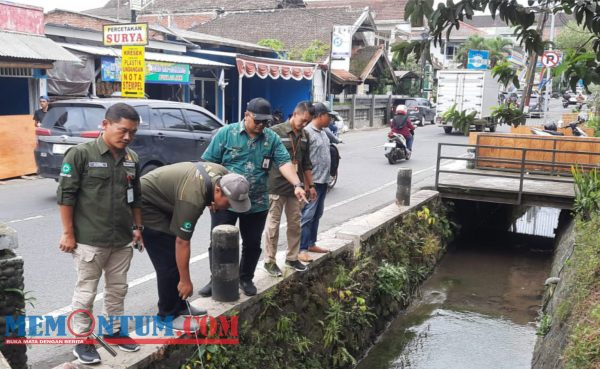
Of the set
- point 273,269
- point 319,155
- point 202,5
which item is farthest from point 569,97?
point 202,5

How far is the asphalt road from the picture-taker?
17.3ft

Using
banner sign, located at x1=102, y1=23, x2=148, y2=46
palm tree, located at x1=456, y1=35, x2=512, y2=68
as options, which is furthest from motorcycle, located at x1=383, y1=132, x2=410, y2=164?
palm tree, located at x1=456, y1=35, x2=512, y2=68

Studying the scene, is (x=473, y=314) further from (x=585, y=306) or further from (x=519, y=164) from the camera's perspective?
(x=519, y=164)

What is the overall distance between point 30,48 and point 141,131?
551cm

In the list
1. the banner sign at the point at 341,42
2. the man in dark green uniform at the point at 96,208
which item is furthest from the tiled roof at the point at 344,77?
the man in dark green uniform at the point at 96,208

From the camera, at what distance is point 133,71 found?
44.2 ft

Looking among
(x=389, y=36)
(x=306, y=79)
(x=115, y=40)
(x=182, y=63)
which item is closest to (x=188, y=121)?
(x=115, y=40)

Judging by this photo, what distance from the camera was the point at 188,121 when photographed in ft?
35.1

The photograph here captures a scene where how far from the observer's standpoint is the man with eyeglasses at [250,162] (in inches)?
186

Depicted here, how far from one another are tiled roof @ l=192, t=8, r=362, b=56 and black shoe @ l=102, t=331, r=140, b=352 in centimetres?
2877

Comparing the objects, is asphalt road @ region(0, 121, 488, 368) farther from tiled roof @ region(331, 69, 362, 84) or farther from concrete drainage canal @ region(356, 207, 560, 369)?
tiled roof @ region(331, 69, 362, 84)

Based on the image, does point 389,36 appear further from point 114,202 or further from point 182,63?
point 114,202

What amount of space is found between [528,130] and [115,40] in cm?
1064

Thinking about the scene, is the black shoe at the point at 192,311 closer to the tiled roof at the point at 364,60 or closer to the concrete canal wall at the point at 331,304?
the concrete canal wall at the point at 331,304
